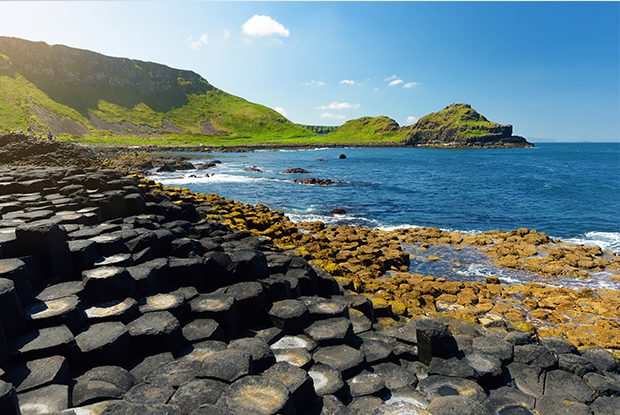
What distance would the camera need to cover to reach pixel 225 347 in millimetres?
5125

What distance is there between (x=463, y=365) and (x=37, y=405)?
5.63 meters

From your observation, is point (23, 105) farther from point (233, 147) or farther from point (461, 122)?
point (461, 122)

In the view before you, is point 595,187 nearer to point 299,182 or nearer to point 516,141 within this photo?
point 299,182

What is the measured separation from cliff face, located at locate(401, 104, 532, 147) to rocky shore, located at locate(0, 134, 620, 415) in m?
188

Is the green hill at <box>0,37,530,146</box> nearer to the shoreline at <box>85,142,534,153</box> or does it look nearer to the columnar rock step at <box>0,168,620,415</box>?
the shoreline at <box>85,142,534,153</box>

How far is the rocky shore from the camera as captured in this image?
151 inches

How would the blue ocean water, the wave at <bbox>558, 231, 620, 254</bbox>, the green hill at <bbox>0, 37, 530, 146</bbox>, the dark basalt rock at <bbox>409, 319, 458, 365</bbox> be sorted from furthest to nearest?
the green hill at <bbox>0, 37, 530, 146</bbox>
the blue ocean water
the wave at <bbox>558, 231, 620, 254</bbox>
the dark basalt rock at <bbox>409, 319, 458, 365</bbox>

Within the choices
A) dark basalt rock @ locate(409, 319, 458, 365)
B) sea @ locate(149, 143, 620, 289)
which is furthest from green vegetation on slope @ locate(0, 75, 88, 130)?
dark basalt rock @ locate(409, 319, 458, 365)

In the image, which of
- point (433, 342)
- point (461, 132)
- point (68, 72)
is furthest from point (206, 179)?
point (68, 72)

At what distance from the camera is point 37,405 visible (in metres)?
3.37

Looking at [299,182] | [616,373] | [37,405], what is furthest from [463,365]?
[299,182]

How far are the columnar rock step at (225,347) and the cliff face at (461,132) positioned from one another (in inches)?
7463

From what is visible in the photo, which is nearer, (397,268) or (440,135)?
(397,268)

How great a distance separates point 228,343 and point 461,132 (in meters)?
199
